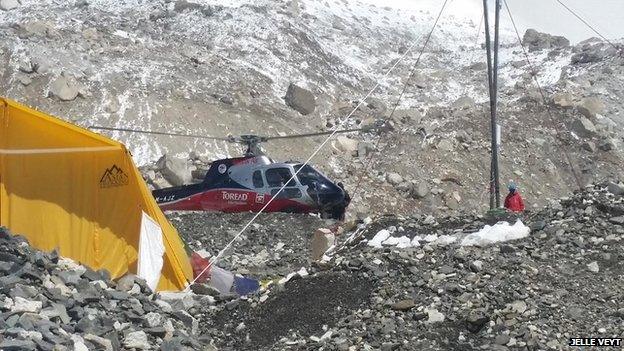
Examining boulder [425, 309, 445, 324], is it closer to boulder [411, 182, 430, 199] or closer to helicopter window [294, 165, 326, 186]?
helicopter window [294, 165, 326, 186]

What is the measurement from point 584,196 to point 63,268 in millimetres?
6809

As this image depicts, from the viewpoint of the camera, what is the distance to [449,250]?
9211mm

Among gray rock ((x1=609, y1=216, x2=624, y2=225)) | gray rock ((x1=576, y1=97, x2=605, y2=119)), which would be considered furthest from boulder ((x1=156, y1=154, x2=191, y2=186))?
gray rock ((x1=576, y1=97, x2=605, y2=119))

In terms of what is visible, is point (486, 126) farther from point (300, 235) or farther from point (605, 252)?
point (605, 252)

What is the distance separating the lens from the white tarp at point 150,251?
10508 mm

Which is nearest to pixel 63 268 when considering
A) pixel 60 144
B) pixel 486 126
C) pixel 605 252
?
pixel 60 144

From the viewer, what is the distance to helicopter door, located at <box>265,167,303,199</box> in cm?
1736

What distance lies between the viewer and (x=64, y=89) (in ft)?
75.7

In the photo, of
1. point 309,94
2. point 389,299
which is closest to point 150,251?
point 389,299

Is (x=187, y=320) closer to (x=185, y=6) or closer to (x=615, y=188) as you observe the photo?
(x=615, y=188)

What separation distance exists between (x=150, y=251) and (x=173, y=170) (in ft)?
32.5

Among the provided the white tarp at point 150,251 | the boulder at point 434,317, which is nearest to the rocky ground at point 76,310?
the white tarp at point 150,251

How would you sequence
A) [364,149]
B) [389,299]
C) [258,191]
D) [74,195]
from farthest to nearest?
[364,149]
[258,191]
[74,195]
[389,299]

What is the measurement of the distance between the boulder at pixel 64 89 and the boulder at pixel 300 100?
7323 mm
